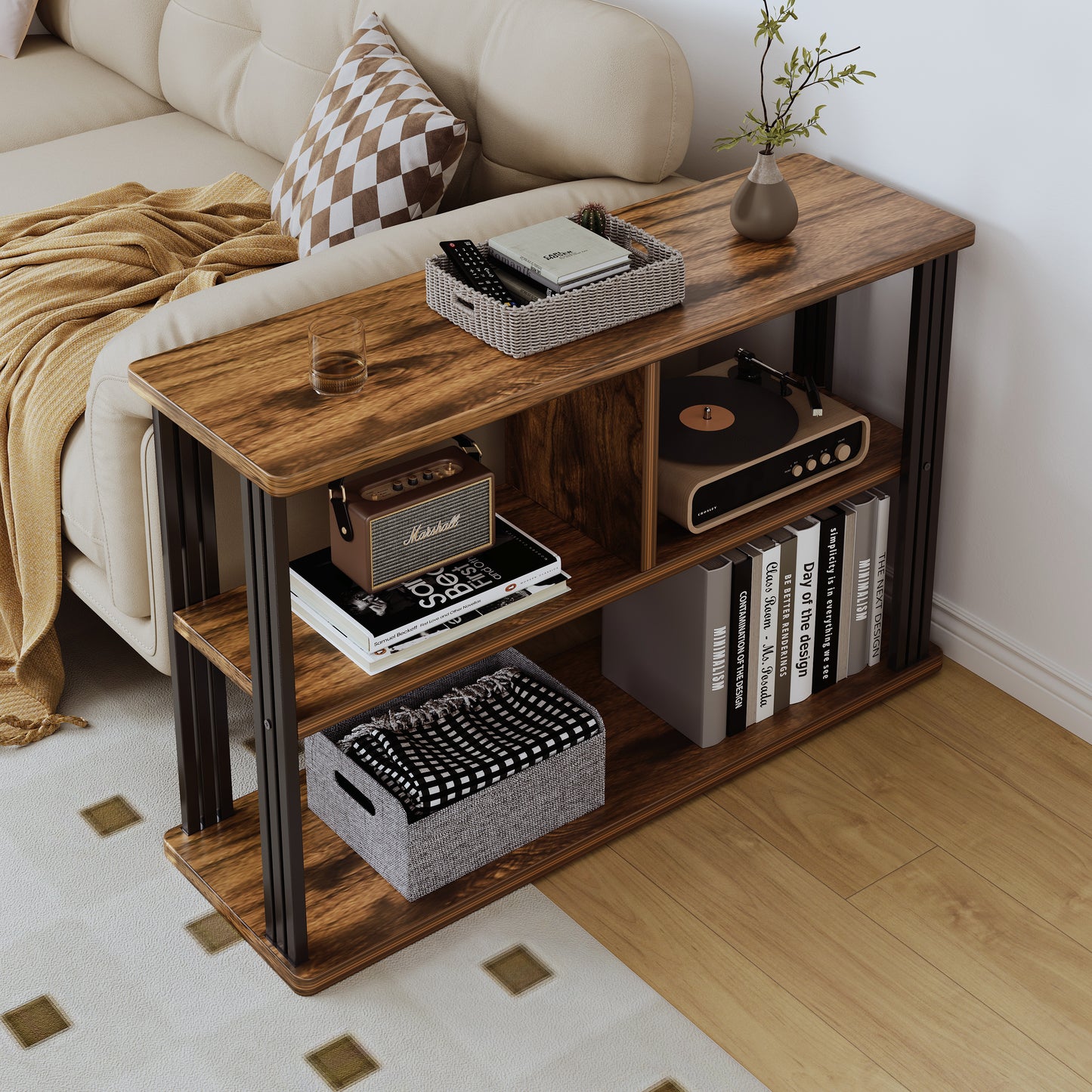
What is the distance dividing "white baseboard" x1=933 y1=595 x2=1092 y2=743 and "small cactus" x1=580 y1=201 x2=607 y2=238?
0.88m

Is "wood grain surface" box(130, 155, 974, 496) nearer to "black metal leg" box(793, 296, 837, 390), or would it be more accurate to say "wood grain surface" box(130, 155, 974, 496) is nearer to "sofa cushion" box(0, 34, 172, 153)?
"black metal leg" box(793, 296, 837, 390)

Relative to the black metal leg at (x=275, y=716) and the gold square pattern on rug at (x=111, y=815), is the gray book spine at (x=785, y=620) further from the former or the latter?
the gold square pattern on rug at (x=111, y=815)

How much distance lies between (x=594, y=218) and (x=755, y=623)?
61 cm

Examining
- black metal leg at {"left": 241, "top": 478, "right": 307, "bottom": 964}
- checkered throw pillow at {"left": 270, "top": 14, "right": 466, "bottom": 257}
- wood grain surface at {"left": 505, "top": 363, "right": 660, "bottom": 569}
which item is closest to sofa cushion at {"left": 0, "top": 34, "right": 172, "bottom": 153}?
checkered throw pillow at {"left": 270, "top": 14, "right": 466, "bottom": 257}

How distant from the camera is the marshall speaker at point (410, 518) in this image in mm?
1604

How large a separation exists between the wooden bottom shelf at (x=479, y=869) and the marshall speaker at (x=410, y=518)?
1.39 feet

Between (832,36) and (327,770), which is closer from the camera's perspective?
(327,770)

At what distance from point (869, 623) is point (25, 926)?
4.15 feet

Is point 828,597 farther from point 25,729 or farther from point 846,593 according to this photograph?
point 25,729

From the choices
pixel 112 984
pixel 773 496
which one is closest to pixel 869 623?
pixel 773 496

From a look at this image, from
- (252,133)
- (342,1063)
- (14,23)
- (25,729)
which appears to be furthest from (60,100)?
(342,1063)

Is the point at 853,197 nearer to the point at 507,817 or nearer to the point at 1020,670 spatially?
the point at 1020,670

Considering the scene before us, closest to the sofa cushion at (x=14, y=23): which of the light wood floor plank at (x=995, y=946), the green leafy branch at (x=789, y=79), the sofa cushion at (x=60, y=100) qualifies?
the sofa cushion at (x=60, y=100)

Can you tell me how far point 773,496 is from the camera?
194 cm
